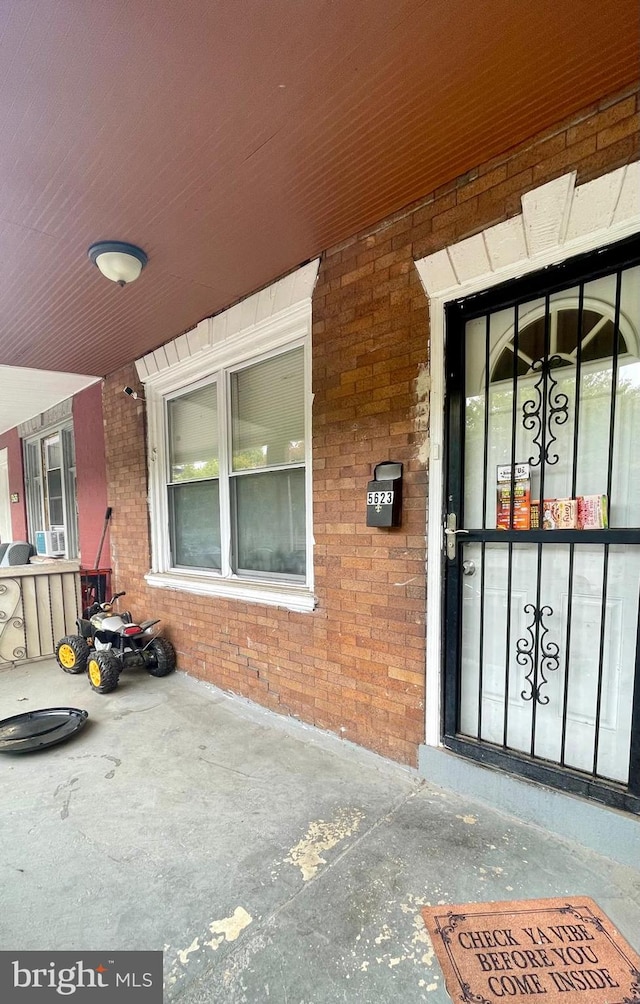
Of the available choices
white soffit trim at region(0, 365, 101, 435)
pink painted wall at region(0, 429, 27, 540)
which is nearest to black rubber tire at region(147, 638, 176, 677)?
white soffit trim at region(0, 365, 101, 435)

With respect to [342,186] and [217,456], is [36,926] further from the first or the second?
[342,186]

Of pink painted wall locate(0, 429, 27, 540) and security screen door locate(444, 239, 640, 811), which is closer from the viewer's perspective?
security screen door locate(444, 239, 640, 811)

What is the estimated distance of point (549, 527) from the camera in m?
1.89

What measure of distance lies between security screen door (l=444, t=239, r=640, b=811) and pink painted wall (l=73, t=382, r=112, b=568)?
4067mm

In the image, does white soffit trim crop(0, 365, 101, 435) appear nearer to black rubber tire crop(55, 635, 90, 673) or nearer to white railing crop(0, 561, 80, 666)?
white railing crop(0, 561, 80, 666)

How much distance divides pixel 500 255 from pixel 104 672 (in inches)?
147

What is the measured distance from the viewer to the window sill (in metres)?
2.75

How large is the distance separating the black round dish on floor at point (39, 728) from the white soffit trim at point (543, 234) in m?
3.31

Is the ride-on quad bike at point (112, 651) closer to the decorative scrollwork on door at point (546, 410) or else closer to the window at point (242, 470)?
the window at point (242, 470)

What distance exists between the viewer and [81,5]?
48.4 inches

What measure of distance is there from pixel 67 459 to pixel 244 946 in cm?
583

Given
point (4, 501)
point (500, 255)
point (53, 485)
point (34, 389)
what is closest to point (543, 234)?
point (500, 255)

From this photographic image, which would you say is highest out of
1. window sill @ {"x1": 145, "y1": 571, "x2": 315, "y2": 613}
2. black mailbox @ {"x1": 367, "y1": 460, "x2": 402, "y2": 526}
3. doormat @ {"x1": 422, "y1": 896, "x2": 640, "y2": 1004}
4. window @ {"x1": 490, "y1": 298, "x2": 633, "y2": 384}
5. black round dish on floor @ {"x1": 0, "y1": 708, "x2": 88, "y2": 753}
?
window @ {"x1": 490, "y1": 298, "x2": 633, "y2": 384}

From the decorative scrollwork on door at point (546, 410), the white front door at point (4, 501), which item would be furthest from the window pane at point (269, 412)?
the white front door at point (4, 501)
